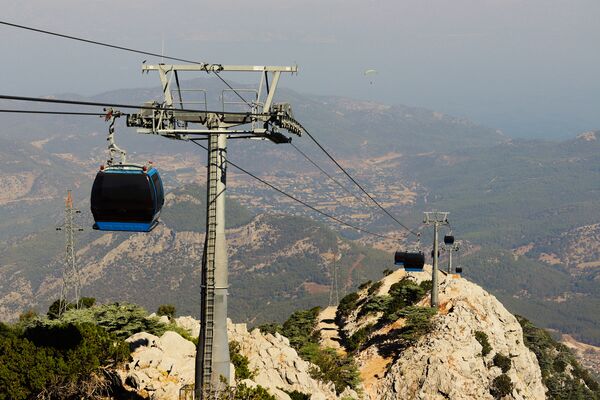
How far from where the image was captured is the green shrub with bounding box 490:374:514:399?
77.6 meters

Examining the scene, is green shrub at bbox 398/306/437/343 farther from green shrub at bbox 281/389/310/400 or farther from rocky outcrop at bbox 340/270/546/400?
green shrub at bbox 281/389/310/400

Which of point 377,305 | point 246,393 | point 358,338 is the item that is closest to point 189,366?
point 246,393

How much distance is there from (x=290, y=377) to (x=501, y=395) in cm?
3158

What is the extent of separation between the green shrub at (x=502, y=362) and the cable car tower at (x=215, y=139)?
5471 cm

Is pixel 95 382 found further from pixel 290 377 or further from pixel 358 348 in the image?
pixel 358 348

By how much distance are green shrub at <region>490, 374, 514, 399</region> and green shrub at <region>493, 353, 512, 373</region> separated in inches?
139

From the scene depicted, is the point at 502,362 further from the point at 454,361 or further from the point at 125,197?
the point at 125,197

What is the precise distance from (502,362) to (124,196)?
61.2 meters

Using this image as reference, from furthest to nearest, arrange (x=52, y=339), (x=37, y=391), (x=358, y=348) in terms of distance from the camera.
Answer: (x=358, y=348), (x=52, y=339), (x=37, y=391)

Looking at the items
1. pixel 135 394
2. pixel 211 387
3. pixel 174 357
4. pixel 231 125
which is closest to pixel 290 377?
pixel 174 357

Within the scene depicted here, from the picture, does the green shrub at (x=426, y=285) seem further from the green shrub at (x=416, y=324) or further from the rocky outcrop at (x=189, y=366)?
the rocky outcrop at (x=189, y=366)

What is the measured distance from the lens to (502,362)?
82250mm

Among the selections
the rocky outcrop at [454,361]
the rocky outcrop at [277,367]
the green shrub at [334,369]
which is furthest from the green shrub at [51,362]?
the rocky outcrop at [454,361]

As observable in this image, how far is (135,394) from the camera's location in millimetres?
43688
